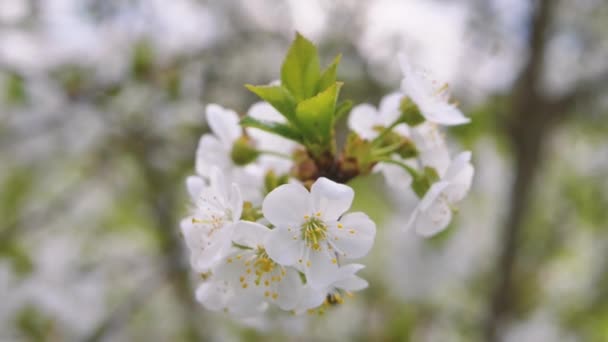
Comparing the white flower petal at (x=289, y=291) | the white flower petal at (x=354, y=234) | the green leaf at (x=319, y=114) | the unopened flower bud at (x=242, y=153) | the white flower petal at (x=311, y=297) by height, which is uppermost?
the unopened flower bud at (x=242, y=153)

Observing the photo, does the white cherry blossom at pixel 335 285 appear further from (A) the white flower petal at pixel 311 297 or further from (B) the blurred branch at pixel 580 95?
(B) the blurred branch at pixel 580 95

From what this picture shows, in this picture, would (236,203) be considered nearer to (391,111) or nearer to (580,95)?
(391,111)

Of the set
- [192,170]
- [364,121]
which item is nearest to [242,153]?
[364,121]

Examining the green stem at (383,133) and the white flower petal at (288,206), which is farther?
the green stem at (383,133)

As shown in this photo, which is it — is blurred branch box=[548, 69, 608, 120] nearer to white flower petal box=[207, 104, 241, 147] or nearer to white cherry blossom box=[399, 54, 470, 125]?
white cherry blossom box=[399, 54, 470, 125]

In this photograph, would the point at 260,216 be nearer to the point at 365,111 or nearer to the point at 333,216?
the point at 333,216

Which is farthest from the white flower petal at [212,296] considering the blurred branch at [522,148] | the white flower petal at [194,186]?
the blurred branch at [522,148]

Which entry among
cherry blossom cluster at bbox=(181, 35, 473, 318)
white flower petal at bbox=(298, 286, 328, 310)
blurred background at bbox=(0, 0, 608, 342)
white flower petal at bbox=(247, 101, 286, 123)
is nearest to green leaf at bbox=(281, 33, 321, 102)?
cherry blossom cluster at bbox=(181, 35, 473, 318)
